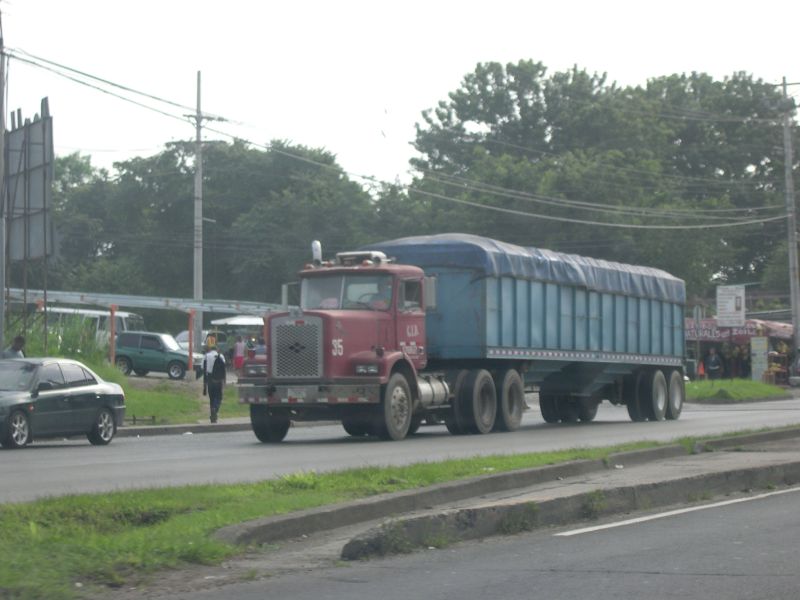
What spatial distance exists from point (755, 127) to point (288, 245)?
29492 mm

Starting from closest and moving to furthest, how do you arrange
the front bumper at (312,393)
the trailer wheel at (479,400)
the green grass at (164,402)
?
the front bumper at (312,393) < the trailer wheel at (479,400) < the green grass at (164,402)

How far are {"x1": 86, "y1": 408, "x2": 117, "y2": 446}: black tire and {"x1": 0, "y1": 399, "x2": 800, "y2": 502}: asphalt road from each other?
24 centimetres

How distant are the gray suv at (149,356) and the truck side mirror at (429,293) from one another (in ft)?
90.4

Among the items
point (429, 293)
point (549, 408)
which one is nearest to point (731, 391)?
point (549, 408)

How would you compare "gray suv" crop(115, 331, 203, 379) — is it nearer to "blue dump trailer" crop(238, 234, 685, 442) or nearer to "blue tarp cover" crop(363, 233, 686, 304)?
"blue dump trailer" crop(238, 234, 685, 442)

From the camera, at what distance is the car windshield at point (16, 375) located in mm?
22266

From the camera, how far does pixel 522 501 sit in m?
11.6

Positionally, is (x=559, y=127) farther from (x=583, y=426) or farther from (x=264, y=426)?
(x=264, y=426)

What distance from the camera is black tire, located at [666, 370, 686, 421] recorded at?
103 ft

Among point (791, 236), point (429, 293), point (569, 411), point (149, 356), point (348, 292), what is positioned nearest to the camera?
point (348, 292)

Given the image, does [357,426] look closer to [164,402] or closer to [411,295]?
[411,295]

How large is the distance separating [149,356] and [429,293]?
28.7 m

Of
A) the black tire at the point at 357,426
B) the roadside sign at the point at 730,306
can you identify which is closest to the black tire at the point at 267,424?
the black tire at the point at 357,426

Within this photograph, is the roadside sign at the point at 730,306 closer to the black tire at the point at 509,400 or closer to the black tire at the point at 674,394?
the black tire at the point at 674,394
